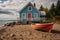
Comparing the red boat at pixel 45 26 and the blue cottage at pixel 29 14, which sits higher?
the blue cottage at pixel 29 14

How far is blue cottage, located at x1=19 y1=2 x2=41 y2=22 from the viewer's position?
2705 millimetres

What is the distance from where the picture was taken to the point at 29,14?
2.71 meters

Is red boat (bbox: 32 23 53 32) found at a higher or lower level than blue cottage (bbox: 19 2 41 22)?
lower

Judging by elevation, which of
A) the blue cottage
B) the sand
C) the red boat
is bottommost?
the sand

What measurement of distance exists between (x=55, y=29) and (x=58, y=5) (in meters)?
0.37

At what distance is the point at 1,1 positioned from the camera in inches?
106

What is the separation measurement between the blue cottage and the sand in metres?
0.13

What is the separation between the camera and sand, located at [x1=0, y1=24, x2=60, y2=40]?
251cm

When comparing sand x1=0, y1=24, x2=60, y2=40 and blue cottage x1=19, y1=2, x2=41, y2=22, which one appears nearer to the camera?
sand x1=0, y1=24, x2=60, y2=40

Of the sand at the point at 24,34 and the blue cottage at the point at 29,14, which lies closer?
the sand at the point at 24,34

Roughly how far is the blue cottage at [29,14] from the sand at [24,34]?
125 mm

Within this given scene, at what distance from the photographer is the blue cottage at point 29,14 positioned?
106 inches

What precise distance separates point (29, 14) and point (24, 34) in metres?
0.33

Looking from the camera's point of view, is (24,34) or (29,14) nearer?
(24,34)
